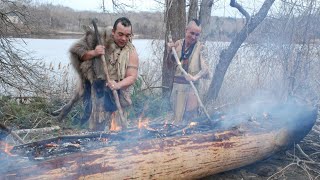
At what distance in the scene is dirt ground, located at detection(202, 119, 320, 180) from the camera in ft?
15.1

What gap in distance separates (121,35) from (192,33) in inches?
48.5

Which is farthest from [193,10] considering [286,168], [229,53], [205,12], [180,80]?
[286,168]

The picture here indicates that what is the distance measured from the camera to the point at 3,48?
772 centimetres

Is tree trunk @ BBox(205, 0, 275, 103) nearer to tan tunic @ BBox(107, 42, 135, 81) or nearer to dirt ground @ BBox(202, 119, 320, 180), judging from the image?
dirt ground @ BBox(202, 119, 320, 180)

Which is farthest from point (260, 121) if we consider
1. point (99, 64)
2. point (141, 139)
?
point (99, 64)

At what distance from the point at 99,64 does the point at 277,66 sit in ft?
17.3

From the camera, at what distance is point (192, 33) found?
528cm

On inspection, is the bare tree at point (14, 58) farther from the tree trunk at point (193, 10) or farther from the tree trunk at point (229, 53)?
the tree trunk at point (229, 53)

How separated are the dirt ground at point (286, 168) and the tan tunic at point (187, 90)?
1.36 meters

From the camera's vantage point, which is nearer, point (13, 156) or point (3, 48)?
point (13, 156)

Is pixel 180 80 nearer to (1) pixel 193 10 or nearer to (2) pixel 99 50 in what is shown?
(2) pixel 99 50

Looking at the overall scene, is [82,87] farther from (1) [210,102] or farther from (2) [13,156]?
(1) [210,102]

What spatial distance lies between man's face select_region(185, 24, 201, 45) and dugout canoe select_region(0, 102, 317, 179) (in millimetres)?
1422

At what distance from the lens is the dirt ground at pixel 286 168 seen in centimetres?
460
